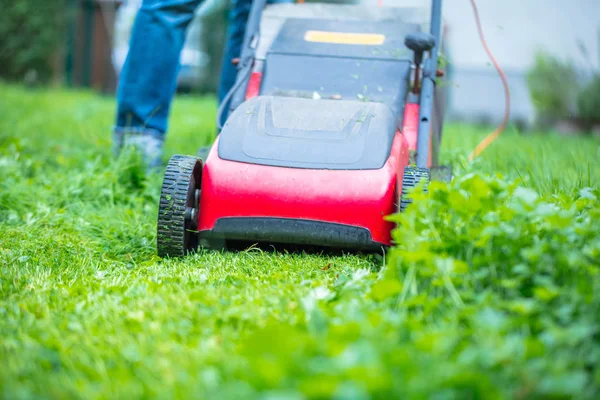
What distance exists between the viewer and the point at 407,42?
2279 millimetres

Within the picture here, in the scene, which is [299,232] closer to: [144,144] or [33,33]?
[144,144]

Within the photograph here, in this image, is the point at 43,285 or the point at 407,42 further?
the point at 407,42

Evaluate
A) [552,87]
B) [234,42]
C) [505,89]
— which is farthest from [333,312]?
[552,87]

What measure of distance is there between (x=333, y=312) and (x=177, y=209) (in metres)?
0.73

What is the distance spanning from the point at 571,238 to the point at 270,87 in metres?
1.30

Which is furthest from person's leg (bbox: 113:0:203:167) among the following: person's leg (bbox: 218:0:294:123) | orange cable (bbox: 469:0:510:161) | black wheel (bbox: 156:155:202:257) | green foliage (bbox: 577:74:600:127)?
green foliage (bbox: 577:74:600:127)

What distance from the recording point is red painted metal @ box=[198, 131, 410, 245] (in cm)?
185

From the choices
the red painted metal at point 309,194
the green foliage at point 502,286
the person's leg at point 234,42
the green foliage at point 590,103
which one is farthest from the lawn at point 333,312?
the green foliage at point 590,103

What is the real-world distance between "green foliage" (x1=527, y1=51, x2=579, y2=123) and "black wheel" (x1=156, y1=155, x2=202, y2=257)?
6170 millimetres

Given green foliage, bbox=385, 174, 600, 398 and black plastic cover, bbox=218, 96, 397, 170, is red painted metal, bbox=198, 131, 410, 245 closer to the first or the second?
black plastic cover, bbox=218, 96, 397, 170

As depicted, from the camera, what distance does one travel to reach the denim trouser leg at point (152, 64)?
9.16 feet

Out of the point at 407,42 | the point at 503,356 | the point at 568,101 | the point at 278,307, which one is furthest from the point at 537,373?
the point at 568,101

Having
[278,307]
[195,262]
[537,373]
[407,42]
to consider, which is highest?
[407,42]

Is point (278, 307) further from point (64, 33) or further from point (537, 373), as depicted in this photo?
point (64, 33)
